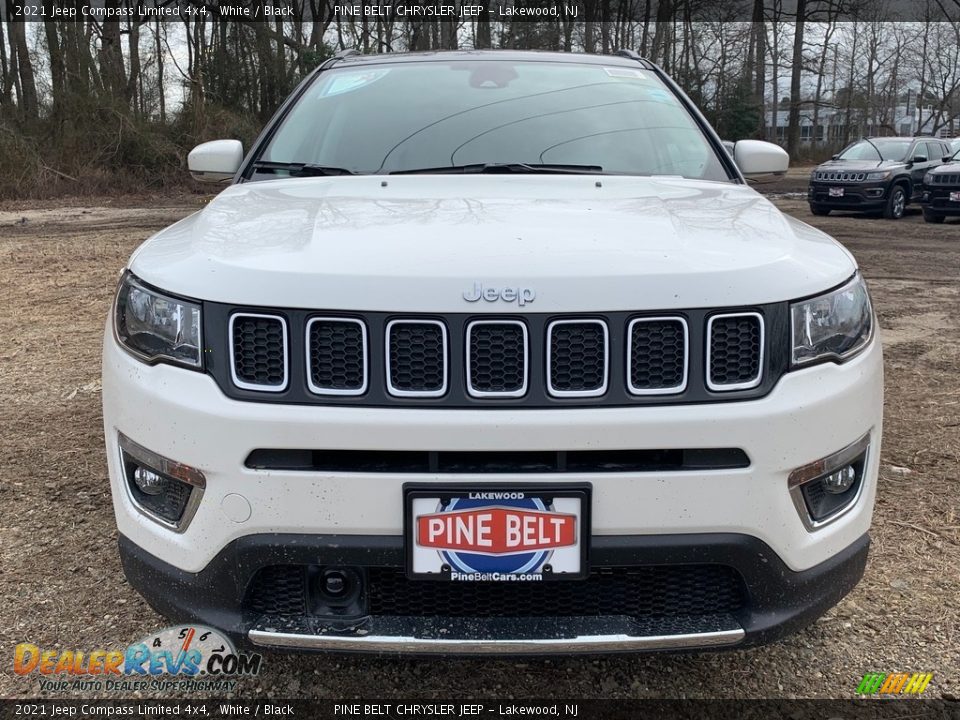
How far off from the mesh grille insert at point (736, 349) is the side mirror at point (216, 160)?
208 cm

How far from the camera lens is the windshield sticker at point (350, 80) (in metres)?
3.28

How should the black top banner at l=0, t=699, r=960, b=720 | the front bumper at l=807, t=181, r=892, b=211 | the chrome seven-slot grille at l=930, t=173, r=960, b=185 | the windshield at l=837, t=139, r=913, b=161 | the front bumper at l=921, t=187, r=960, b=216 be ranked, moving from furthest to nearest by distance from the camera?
the windshield at l=837, t=139, r=913, b=161
the front bumper at l=807, t=181, r=892, b=211
the front bumper at l=921, t=187, r=960, b=216
the chrome seven-slot grille at l=930, t=173, r=960, b=185
the black top banner at l=0, t=699, r=960, b=720

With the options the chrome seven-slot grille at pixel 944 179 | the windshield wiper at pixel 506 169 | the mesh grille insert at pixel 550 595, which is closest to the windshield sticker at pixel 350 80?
the windshield wiper at pixel 506 169

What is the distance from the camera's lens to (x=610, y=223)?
2023 mm

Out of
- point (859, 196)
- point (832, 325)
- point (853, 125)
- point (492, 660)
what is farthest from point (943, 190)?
point (853, 125)

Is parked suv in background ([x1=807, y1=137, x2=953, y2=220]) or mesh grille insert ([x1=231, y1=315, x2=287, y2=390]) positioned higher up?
mesh grille insert ([x1=231, y1=315, x2=287, y2=390])

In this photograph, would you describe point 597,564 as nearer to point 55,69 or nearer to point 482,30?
point 55,69

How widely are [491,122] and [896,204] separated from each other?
14.9 metres

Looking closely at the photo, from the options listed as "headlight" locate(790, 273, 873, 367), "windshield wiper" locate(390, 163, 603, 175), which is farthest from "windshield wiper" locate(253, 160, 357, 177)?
"headlight" locate(790, 273, 873, 367)

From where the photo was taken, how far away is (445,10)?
88.2ft

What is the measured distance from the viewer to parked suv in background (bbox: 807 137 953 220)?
1526 cm

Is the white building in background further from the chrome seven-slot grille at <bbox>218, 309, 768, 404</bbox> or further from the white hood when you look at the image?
the chrome seven-slot grille at <bbox>218, 309, 768, 404</bbox>

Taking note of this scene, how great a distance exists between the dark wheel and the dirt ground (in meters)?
10.8

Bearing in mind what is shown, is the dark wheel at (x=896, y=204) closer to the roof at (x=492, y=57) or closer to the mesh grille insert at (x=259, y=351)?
the roof at (x=492, y=57)
